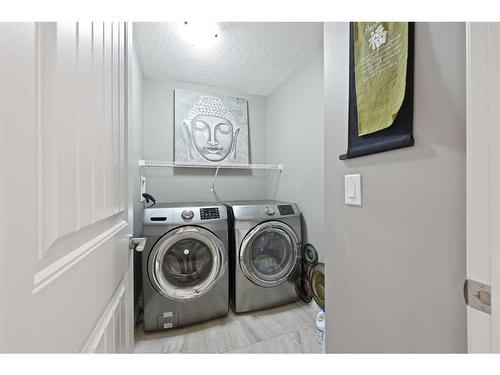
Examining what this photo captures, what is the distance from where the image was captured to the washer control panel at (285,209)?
1.91 meters

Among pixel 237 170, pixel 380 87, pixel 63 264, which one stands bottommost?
pixel 63 264

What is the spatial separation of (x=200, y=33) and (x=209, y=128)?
95 cm

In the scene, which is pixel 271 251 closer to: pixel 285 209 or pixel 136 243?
pixel 285 209

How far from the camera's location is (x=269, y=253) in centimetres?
192

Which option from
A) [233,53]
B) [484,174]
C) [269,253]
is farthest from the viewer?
[269,253]

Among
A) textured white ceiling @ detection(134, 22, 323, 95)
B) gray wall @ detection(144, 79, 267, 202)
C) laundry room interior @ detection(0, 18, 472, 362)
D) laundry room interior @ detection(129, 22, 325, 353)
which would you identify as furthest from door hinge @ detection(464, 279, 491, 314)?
gray wall @ detection(144, 79, 267, 202)

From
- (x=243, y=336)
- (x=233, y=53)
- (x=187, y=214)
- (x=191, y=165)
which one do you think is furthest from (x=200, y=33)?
(x=243, y=336)

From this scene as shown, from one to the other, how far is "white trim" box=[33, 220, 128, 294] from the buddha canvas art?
1899 millimetres

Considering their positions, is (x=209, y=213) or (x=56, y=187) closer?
(x=56, y=187)

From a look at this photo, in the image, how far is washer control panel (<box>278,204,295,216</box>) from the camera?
1.91 meters

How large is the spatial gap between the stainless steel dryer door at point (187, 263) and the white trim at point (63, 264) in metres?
1.11

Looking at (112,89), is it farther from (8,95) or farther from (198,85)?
(198,85)

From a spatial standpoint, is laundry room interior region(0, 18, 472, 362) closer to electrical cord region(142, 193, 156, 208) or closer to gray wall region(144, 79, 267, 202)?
electrical cord region(142, 193, 156, 208)

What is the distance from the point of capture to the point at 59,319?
328mm
